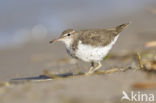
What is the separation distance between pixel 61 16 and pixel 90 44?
18.7 feet

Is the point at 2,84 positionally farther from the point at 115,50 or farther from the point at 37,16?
the point at 37,16

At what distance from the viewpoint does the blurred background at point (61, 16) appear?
12508mm

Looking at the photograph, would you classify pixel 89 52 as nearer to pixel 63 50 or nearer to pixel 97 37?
pixel 97 37

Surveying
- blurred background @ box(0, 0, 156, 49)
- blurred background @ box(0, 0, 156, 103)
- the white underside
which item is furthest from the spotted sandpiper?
blurred background @ box(0, 0, 156, 49)

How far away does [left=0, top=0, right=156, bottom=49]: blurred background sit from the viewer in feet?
41.0

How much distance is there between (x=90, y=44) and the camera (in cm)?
803

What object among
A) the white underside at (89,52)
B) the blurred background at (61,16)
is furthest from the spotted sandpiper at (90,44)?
the blurred background at (61,16)

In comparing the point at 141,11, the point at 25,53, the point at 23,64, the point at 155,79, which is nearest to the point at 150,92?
the point at 155,79

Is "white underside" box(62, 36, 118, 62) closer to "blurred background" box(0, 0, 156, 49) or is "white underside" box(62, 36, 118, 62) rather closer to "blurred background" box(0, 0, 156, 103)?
"blurred background" box(0, 0, 156, 103)

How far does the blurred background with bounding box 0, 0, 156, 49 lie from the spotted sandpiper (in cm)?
342

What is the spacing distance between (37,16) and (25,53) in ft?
8.69

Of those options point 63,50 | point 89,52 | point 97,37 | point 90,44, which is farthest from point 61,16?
point 89,52

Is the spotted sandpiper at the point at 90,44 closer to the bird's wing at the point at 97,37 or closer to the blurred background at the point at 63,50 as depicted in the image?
the bird's wing at the point at 97,37

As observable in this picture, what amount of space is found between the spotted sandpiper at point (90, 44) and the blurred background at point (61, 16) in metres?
3.42
